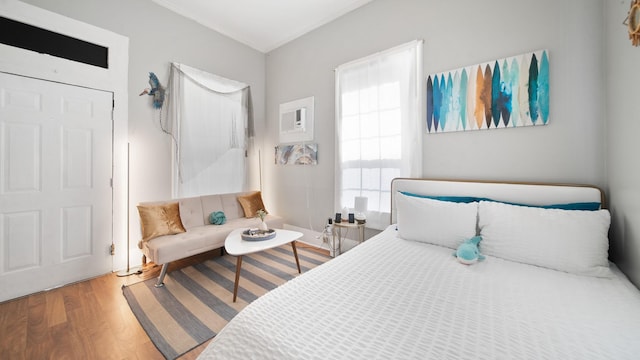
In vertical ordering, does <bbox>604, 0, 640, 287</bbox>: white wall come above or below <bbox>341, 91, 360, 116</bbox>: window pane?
below

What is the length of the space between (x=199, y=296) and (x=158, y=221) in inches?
40.0

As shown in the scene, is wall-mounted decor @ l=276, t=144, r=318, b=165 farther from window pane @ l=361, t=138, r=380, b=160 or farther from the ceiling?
the ceiling

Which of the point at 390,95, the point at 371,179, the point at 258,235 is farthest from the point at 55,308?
the point at 390,95

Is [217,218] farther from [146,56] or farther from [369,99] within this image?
[369,99]

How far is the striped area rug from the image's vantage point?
1.60 metres

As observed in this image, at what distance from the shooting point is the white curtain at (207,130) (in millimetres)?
3000

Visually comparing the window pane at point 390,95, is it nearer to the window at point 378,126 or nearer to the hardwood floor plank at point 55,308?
the window at point 378,126

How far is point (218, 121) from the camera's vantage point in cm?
339

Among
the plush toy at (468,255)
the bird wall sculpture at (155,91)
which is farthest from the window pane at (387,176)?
the bird wall sculpture at (155,91)

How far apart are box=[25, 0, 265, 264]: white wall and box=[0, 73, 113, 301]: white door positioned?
0.24m

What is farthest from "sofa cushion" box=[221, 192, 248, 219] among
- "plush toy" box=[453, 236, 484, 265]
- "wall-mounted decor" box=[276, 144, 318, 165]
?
"plush toy" box=[453, 236, 484, 265]

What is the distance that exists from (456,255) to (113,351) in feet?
7.48

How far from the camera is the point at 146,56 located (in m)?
2.76

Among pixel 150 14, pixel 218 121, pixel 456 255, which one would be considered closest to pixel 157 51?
pixel 150 14
